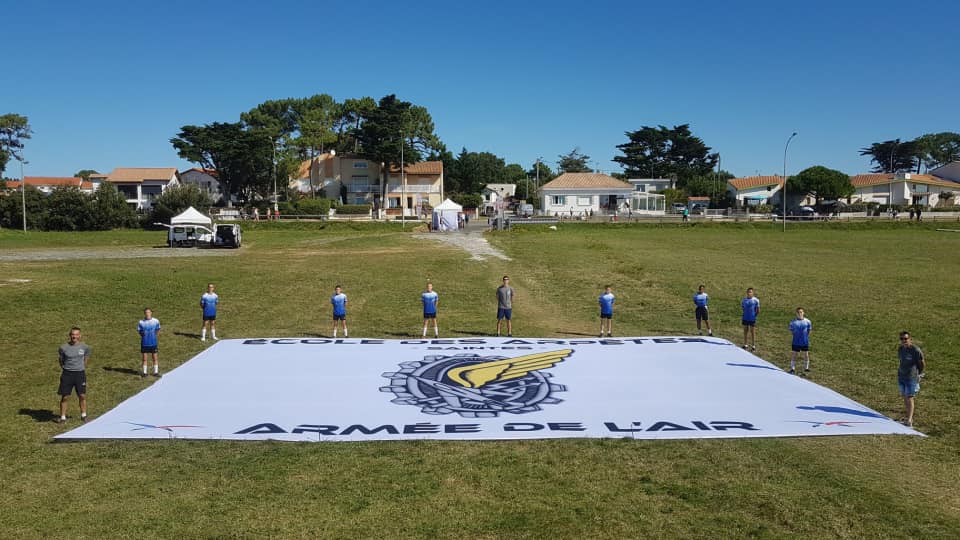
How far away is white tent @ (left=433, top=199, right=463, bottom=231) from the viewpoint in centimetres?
6625

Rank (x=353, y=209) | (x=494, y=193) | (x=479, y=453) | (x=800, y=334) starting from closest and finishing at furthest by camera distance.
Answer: (x=479, y=453) < (x=800, y=334) < (x=353, y=209) < (x=494, y=193)

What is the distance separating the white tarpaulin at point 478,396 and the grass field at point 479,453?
65cm

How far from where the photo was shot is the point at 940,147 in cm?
15112

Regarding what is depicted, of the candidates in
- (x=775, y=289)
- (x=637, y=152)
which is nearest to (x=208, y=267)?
(x=775, y=289)

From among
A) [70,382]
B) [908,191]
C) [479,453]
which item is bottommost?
[479,453]

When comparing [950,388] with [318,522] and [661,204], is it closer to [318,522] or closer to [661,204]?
[318,522]

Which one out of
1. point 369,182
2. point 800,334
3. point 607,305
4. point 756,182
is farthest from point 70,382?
point 756,182

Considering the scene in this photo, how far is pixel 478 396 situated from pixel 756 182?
99157 mm

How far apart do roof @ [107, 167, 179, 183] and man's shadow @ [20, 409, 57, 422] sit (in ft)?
344

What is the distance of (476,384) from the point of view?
15469mm

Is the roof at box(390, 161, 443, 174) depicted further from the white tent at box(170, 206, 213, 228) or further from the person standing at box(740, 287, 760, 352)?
the person standing at box(740, 287, 760, 352)

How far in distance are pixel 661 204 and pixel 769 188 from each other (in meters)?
18.8

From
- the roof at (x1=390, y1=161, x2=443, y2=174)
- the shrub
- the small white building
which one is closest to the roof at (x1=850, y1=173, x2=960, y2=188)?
the small white building

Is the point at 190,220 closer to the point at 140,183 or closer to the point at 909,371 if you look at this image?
the point at 909,371
